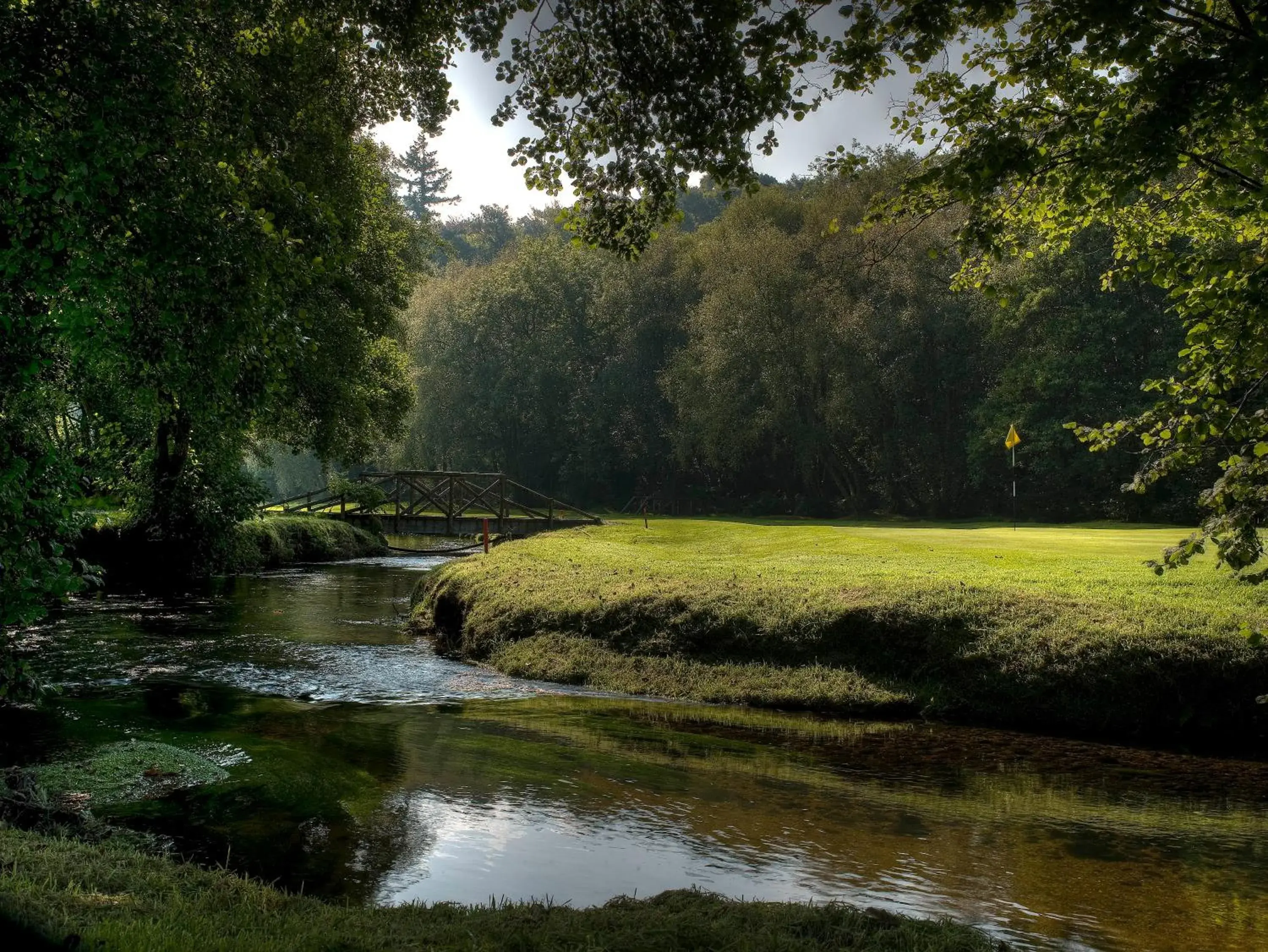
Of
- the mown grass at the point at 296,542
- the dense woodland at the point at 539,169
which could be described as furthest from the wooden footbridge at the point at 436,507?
the dense woodland at the point at 539,169

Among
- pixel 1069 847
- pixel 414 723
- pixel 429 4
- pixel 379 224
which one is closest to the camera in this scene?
pixel 1069 847

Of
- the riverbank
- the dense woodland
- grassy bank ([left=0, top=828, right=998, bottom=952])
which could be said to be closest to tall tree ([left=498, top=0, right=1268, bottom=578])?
the dense woodland

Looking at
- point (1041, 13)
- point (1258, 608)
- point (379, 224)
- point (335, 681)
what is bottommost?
point (335, 681)

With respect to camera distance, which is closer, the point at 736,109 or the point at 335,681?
the point at 736,109

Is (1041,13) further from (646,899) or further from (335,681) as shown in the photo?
(335,681)

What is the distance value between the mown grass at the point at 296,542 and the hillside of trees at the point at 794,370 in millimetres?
14558

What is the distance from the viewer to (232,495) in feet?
73.3

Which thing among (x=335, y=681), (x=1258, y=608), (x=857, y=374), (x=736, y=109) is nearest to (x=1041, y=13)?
(x=736, y=109)

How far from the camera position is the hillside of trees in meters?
42.8

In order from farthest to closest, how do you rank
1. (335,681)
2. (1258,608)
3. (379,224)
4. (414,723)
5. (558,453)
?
(558,453)
(379,224)
(335,681)
(1258,608)
(414,723)

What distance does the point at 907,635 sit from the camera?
Result: 38.7 feet

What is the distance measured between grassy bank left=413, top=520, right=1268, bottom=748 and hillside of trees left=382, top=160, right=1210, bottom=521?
71.3 ft

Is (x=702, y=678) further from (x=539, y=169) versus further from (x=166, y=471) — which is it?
(x=166, y=471)

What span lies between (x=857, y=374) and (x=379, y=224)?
29.1 metres
